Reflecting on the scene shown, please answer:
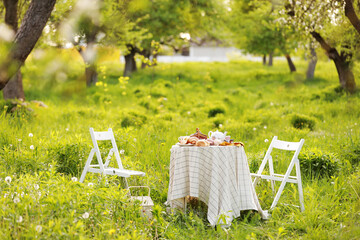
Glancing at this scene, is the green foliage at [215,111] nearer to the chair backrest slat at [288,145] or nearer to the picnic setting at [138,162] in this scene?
the picnic setting at [138,162]

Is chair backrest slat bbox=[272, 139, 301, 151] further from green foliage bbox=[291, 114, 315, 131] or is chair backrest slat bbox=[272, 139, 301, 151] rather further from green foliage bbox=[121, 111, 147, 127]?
green foliage bbox=[291, 114, 315, 131]

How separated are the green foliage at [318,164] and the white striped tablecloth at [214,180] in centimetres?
188

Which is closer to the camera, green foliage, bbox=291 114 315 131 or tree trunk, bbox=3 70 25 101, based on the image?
green foliage, bbox=291 114 315 131

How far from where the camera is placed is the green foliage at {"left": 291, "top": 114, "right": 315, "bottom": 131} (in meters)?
10.6

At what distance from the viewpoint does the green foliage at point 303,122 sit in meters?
10.6

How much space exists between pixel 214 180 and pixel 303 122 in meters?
6.42

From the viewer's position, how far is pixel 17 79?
11977 millimetres

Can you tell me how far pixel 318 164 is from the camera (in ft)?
22.4

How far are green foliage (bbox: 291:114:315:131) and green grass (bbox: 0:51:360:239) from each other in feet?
0.09

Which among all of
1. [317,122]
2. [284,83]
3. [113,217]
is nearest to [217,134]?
[113,217]

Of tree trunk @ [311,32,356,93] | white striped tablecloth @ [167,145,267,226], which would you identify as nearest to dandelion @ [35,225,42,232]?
white striped tablecloth @ [167,145,267,226]

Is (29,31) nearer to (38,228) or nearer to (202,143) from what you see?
(202,143)

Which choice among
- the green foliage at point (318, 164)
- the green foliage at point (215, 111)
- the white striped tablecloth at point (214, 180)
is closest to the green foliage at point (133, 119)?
the green foliage at point (215, 111)

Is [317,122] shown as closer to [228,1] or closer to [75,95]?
[75,95]
